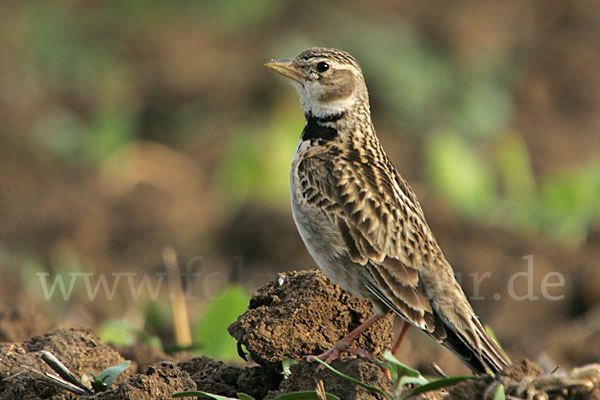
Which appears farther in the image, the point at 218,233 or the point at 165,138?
the point at 165,138

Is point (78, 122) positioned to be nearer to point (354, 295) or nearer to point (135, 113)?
point (135, 113)

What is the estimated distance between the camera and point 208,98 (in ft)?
41.7

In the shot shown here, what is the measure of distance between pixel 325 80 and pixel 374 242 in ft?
4.61

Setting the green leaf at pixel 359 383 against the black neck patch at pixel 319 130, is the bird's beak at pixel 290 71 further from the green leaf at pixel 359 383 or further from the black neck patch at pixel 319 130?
the green leaf at pixel 359 383

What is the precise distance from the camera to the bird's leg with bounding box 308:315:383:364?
445 centimetres

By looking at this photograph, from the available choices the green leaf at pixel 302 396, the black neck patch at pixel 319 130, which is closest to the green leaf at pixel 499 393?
the green leaf at pixel 302 396

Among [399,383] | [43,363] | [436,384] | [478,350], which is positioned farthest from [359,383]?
[43,363]

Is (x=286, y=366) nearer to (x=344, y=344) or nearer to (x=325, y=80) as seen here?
(x=344, y=344)

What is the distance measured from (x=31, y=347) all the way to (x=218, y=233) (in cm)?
512

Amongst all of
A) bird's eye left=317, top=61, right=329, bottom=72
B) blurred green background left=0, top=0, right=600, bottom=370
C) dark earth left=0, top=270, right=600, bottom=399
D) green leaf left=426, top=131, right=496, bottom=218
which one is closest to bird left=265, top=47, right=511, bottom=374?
dark earth left=0, top=270, right=600, bottom=399

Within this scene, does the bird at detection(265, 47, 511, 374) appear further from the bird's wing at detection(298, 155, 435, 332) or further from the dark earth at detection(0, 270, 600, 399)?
the dark earth at detection(0, 270, 600, 399)

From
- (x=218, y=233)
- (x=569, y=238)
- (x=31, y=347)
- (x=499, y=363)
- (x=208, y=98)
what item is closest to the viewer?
(x=499, y=363)

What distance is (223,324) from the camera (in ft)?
19.5

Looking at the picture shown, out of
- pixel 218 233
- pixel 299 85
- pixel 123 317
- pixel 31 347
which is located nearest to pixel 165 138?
pixel 218 233
